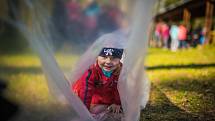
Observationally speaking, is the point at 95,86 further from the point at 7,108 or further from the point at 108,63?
the point at 7,108

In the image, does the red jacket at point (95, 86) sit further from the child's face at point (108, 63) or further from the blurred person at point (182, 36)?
the blurred person at point (182, 36)

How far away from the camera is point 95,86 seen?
5992mm

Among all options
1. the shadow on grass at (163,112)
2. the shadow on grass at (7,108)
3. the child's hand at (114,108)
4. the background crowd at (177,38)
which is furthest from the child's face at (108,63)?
→ the background crowd at (177,38)

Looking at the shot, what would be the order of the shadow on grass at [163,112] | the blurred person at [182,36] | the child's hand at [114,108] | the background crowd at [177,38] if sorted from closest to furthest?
1. the child's hand at [114,108]
2. the shadow on grass at [163,112]
3. the blurred person at [182,36]
4. the background crowd at [177,38]

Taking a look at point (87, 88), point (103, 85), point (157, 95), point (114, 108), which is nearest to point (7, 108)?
point (87, 88)

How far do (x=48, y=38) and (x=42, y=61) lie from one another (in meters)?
0.29

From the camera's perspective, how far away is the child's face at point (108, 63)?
19.3ft

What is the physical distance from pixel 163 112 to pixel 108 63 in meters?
1.56

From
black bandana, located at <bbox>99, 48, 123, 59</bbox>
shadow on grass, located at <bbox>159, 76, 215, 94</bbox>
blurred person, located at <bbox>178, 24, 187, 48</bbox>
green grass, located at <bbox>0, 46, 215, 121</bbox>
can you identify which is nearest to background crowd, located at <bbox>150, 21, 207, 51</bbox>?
blurred person, located at <bbox>178, 24, 187, 48</bbox>

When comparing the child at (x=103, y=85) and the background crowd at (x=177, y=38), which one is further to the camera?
the background crowd at (x=177, y=38)

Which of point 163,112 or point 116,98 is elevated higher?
point 116,98

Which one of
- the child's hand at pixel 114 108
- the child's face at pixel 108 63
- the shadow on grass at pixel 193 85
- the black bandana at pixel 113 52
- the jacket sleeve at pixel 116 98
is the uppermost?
the black bandana at pixel 113 52

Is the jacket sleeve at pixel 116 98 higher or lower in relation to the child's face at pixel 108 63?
lower

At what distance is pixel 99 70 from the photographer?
19.6ft
